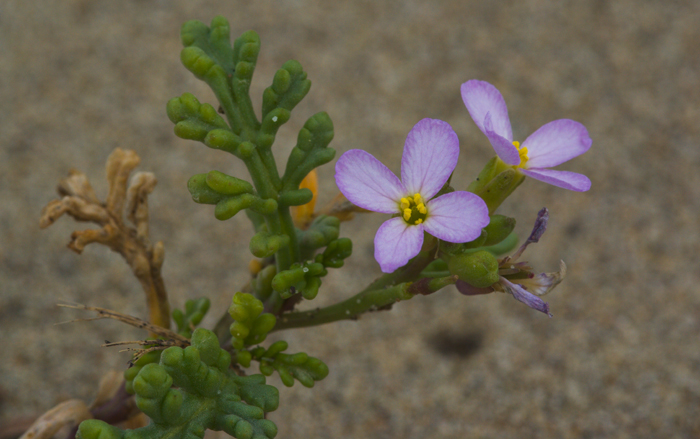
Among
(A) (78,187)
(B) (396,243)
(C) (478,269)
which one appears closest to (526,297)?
(C) (478,269)

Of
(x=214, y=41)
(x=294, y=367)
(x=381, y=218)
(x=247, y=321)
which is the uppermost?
(x=214, y=41)

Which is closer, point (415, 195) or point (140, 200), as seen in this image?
point (415, 195)

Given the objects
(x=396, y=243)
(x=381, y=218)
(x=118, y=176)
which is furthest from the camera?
(x=381, y=218)

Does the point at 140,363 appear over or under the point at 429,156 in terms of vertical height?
under

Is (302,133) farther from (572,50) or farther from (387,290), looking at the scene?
(572,50)

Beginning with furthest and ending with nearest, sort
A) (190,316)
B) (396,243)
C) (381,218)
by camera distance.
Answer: (381,218) < (190,316) < (396,243)

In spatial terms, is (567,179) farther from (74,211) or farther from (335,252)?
Answer: (74,211)

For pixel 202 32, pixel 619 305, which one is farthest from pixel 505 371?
pixel 202 32

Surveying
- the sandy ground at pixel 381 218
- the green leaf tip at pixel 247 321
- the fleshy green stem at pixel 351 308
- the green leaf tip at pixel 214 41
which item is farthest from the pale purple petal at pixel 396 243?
the sandy ground at pixel 381 218
